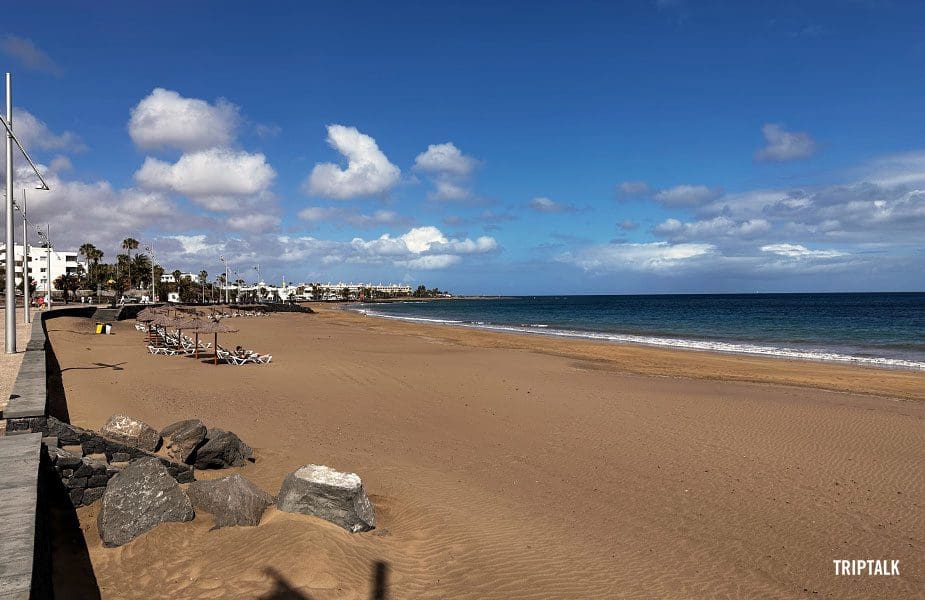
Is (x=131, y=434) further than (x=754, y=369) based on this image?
No

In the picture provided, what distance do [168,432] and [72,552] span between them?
3.54 metres

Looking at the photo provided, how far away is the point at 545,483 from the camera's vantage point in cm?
814

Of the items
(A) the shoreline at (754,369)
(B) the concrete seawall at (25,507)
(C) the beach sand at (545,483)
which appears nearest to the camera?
(B) the concrete seawall at (25,507)

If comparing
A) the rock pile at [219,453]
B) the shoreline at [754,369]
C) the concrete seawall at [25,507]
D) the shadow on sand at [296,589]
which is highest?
the concrete seawall at [25,507]

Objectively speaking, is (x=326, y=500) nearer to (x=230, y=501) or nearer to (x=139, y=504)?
(x=230, y=501)

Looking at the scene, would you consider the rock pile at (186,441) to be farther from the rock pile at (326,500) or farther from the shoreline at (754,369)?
the shoreline at (754,369)

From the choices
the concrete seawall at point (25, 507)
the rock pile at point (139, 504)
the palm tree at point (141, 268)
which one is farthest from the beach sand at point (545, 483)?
the palm tree at point (141, 268)

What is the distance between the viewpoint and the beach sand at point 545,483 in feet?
17.1

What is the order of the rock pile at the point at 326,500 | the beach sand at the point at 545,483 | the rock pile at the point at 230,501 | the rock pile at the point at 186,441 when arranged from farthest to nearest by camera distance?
the rock pile at the point at 186,441 → the rock pile at the point at 326,500 → the rock pile at the point at 230,501 → the beach sand at the point at 545,483

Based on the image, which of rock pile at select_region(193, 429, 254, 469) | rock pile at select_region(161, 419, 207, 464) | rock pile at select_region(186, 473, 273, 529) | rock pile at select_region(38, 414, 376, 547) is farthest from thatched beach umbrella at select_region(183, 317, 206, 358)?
rock pile at select_region(186, 473, 273, 529)

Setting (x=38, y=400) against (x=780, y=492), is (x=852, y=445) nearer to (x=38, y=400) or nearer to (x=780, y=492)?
(x=780, y=492)

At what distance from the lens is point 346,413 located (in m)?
12.3

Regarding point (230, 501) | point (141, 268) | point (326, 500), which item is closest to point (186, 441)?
point (230, 501)

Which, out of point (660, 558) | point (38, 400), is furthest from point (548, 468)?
point (38, 400)
